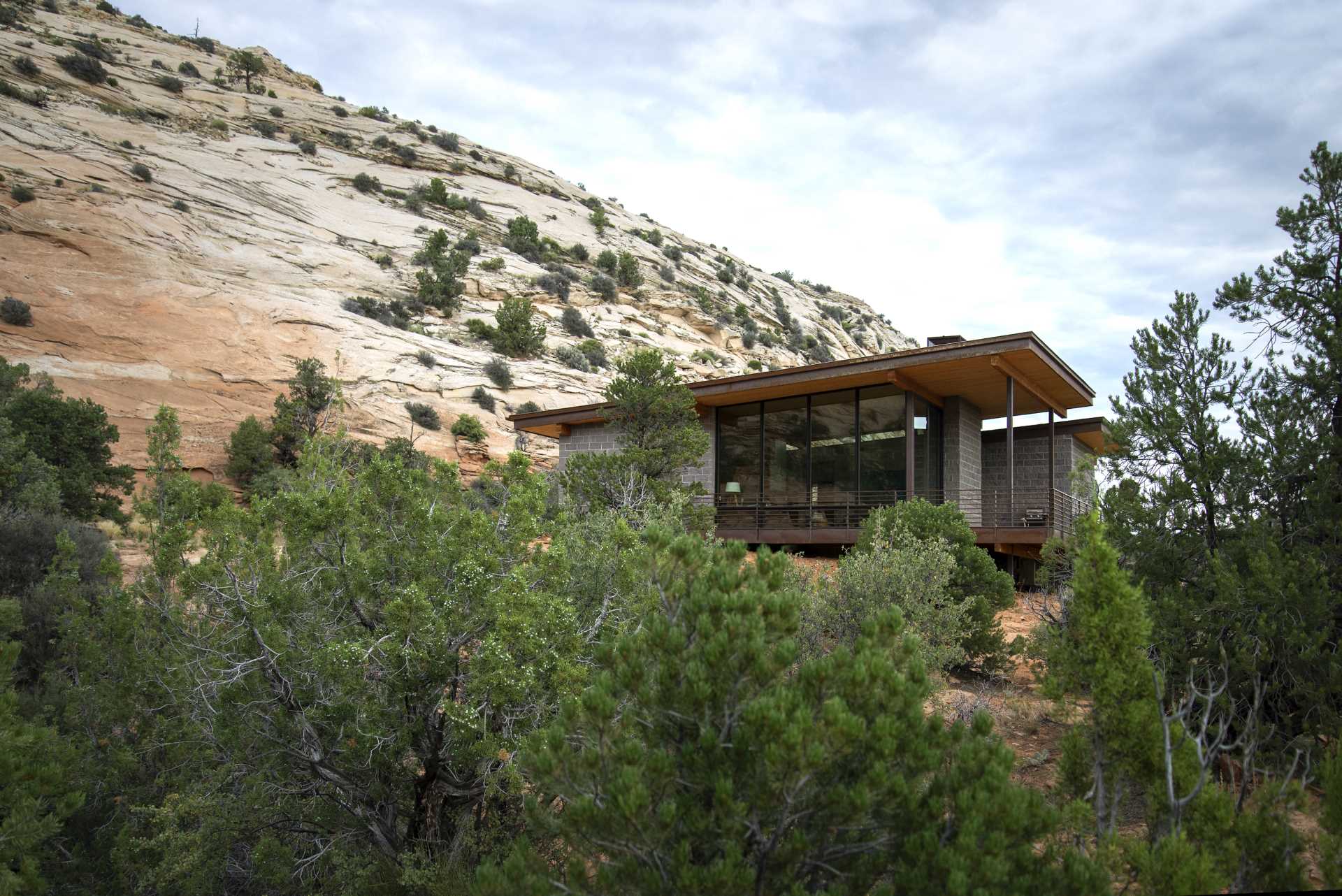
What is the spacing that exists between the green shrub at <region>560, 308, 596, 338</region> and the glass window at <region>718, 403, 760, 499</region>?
16317 millimetres

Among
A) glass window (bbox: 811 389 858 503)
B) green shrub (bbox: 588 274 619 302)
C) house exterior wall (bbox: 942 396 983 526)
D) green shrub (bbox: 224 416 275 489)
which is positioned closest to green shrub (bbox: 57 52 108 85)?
green shrub (bbox: 588 274 619 302)

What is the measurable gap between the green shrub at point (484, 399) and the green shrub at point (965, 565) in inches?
614

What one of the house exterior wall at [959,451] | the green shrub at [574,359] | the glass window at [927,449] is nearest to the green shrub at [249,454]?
the green shrub at [574,359]

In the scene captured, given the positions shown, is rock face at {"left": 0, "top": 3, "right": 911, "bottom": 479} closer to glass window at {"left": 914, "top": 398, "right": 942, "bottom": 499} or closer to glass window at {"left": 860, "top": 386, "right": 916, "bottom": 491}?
glass window at {"left": 860, "top": 386, "right": 916, "bottom": 491}

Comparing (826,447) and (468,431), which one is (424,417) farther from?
(826,447)

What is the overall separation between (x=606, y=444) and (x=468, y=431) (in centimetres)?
668

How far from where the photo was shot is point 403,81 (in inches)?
2164

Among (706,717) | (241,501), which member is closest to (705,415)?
(241,501)

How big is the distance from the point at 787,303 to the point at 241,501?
36.9 m

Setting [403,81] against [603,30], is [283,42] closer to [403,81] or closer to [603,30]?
[403,81]

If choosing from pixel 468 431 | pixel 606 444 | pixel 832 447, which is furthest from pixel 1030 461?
pixel 468 431

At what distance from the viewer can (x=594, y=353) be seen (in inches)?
1143

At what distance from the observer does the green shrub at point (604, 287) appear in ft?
116

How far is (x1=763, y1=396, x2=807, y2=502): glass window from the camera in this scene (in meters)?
15.3
